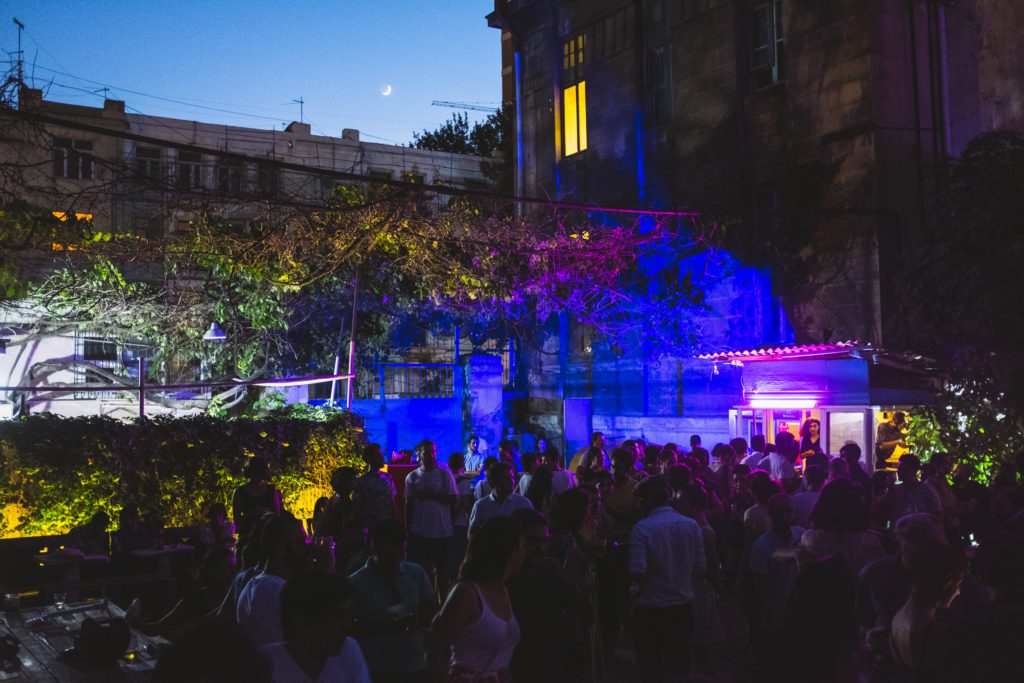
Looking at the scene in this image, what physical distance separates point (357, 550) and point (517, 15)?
71.9 ft

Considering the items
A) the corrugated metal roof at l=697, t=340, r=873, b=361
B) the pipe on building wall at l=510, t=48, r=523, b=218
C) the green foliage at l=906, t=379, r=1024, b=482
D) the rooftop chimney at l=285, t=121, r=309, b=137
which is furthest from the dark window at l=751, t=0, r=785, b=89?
the rooftop chimney at l=285, t=121, r=309, b=137

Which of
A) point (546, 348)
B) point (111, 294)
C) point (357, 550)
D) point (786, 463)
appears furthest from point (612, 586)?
point (546, 348)

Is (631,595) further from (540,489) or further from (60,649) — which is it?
(60,649)

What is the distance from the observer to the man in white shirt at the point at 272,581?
514cm

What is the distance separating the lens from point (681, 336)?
68.7 ft

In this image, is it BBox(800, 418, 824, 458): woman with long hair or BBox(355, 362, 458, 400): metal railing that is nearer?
BBox(800, 418, 824, 458): woman with long hair

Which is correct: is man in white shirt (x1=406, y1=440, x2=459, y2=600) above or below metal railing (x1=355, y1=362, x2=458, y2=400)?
below

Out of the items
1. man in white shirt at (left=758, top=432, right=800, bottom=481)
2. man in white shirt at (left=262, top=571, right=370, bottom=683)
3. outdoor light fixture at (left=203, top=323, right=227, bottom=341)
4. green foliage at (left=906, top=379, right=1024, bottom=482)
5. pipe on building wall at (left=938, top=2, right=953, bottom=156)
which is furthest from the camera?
outdoor light fixture at (left=203, top=323, right=227, bottom=341)

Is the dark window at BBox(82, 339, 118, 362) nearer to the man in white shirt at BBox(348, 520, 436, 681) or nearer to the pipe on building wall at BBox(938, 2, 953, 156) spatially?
the pipe on building wall at BBox(938, 2, 953, 156)

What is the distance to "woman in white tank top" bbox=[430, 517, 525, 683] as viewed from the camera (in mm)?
Answer: 5141

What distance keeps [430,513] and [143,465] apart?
538cm

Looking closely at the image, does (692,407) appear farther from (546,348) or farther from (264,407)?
(264,407)

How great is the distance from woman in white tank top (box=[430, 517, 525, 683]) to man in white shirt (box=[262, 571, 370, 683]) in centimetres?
110

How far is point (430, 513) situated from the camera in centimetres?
1087
